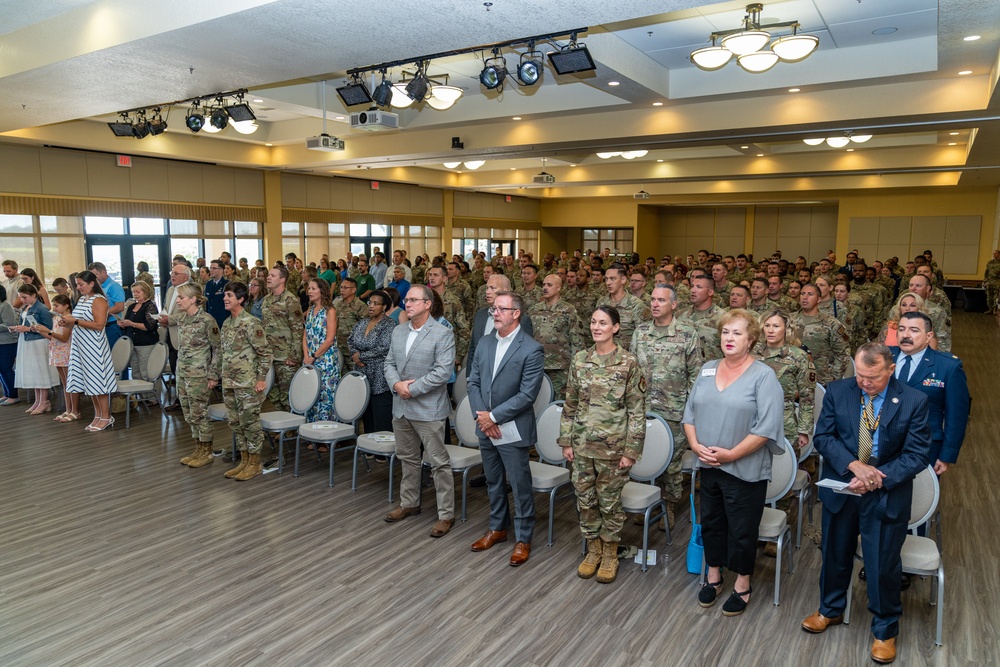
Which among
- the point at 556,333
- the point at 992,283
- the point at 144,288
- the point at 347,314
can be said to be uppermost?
the point at 144,288

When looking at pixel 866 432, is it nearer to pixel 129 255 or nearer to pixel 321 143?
pixel 321 143

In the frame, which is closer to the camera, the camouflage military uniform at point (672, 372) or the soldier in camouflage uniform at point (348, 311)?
the camouflage military uniform at point (672, 372)

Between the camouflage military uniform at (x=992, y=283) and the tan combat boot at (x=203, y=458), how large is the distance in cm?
1699

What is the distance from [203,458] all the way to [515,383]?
3559mm

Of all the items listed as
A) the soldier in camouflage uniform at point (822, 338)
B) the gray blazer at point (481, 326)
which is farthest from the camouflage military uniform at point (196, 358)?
the soldier in camouflage uniform at point (822, 338)

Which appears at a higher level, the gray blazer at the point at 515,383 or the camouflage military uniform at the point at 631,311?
the camouflage military uniform at the point at 631,311

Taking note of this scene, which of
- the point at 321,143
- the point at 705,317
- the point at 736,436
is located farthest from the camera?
the point at 321,143

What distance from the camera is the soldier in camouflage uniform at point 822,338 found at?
5.76m

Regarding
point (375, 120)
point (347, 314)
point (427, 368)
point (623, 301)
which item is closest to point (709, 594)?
point (427, 368)

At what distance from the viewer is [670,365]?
15.5 feet

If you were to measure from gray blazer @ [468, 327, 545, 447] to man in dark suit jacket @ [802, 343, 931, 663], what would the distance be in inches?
64.0

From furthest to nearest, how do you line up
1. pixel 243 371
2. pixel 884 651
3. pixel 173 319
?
pixel 173 319, pixel 243 371, pixel 884 651

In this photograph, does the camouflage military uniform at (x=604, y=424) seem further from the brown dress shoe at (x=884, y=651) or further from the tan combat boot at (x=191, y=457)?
the tan combat boot at (x=191, y=457)

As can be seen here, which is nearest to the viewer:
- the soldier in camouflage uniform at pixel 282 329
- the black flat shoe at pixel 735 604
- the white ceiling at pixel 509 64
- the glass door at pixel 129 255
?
the black flat shoe at pixel 735 604
